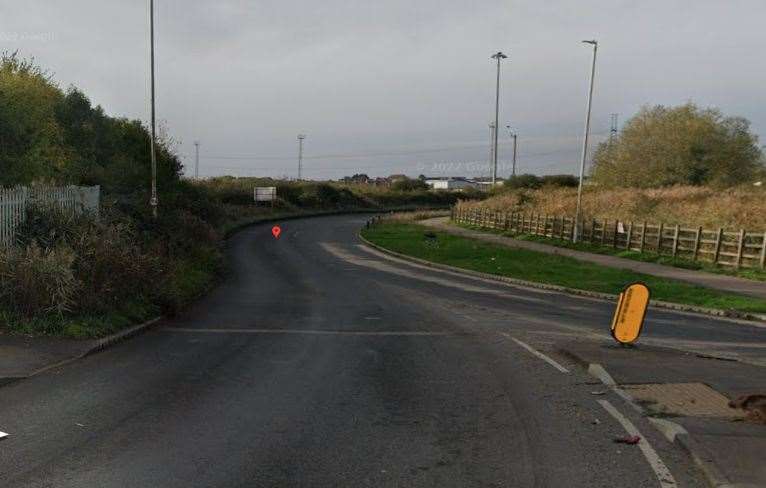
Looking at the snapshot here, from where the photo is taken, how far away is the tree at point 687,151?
5509cm

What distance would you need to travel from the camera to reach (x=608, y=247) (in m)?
37.0

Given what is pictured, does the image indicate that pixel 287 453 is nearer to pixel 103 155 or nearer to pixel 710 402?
pixel 710 402

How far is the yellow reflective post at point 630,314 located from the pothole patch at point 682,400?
260 cm

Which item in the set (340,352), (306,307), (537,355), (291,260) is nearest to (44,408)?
(340,352)

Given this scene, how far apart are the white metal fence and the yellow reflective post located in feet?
35.5

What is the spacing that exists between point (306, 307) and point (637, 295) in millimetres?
9220

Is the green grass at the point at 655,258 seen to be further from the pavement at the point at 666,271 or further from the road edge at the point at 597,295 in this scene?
the road edge at the point at 597,295

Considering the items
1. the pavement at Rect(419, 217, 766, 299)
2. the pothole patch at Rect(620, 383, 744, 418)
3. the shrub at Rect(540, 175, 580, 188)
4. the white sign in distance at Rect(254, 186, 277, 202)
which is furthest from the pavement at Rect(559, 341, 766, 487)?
the shrub at Rect(540, 175, 580, 188)

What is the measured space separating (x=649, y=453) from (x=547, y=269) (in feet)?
75.3

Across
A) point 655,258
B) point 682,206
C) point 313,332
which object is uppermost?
point 682,206

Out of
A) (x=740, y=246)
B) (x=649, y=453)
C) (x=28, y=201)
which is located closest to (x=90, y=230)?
(x=28, y=201)

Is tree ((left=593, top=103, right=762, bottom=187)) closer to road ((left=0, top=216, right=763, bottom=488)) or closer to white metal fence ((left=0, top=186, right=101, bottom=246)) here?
road ((left=0, top=216, right=763, bottom=488))

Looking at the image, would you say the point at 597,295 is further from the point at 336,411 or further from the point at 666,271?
the point at 336,411

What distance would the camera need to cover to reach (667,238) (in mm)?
32594
